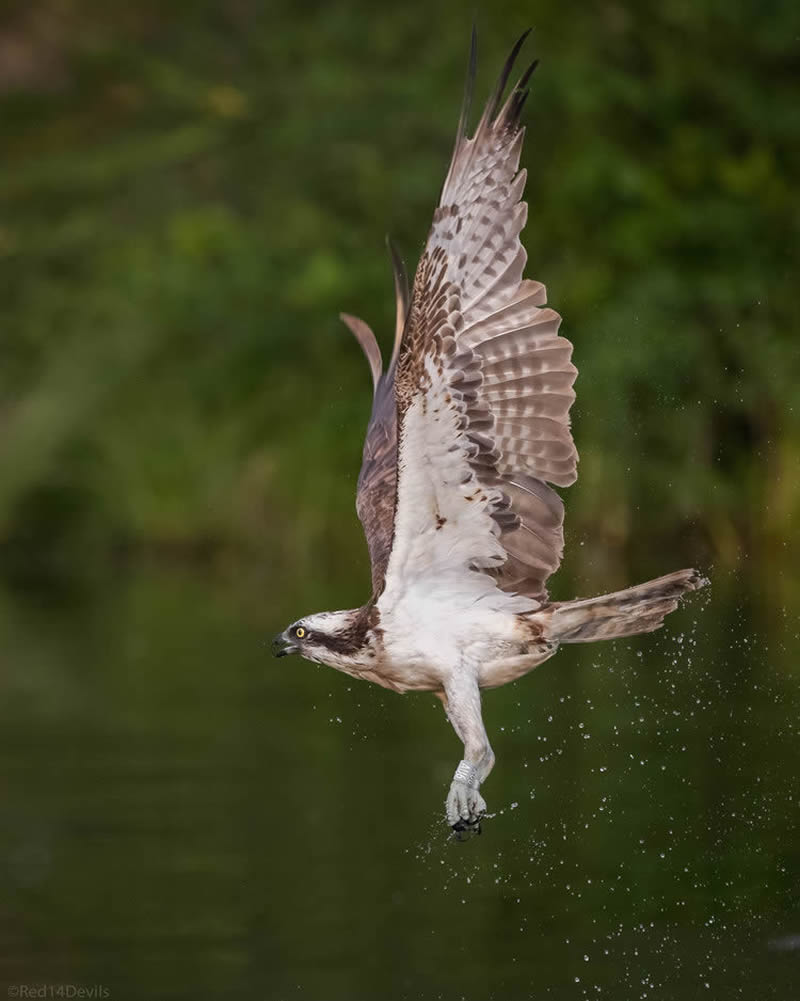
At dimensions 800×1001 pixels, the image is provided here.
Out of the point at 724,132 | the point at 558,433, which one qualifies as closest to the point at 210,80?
the point at 724,132

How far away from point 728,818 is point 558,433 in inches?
149

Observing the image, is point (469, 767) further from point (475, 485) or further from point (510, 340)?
point (510, 340)

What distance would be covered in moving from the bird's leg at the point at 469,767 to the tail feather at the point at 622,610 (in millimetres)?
405

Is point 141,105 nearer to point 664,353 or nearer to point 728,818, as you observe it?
point 664,353

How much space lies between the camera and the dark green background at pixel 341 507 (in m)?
8.71

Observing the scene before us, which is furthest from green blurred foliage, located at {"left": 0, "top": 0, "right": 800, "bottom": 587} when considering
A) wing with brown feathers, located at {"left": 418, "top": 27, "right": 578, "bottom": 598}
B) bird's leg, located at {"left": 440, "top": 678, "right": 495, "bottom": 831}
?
bird's leg, located at {"left": 440, "top": 678, "right": 495, "bottom": 831}

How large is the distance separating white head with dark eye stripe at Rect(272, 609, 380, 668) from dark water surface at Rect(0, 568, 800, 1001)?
68.6 inches

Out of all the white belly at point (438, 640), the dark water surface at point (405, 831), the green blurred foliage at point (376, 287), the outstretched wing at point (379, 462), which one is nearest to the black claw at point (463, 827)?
the white belly at point (438, 640)

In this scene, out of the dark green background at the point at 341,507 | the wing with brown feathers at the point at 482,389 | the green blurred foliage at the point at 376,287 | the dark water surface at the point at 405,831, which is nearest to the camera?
the wing with brown feathers at the point at 482,389

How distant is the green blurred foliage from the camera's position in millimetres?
20422

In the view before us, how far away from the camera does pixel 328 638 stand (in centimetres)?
655

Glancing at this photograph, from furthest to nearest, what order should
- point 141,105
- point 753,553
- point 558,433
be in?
point 141,105 → point 753,553 → point 558,433

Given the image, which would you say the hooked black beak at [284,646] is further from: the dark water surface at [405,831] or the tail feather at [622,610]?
the dark water surface at [405,831]

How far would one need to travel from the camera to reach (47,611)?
21.2 meters
